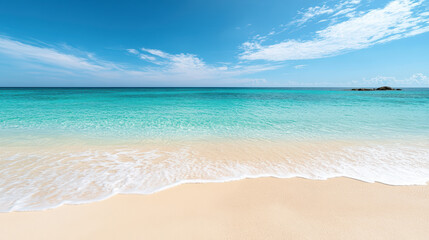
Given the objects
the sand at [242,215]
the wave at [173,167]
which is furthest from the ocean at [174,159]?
the sand at [242,215]

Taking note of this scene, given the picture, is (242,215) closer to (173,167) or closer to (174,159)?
(173,167)

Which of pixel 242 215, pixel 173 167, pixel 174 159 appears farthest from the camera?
pixel 174 159

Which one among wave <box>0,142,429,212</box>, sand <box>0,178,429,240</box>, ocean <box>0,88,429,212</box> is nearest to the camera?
sand <box>0,178,429,240</box>

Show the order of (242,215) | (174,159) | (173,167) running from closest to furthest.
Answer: (242,215)
(173,167)
(174,159)

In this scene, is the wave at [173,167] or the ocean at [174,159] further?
the ocean at [174,159]

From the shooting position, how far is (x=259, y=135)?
6758mm

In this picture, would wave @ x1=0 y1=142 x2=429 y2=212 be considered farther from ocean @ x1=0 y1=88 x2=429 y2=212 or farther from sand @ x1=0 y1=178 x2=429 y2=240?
sand @ x1=0 y1=178 x2=429 y2=240

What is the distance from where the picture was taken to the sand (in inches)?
86.8

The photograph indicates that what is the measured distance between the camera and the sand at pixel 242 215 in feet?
7.23

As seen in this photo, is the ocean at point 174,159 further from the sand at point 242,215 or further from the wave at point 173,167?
the sand at point 242,215

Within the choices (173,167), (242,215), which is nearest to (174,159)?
(173,167)

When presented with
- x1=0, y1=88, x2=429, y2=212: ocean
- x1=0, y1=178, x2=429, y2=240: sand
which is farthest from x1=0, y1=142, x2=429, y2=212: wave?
x1=0, y1=178, x2=429, y2=240: sand

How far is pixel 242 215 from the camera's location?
8.25 feet

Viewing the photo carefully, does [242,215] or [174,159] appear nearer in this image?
[242,215]
